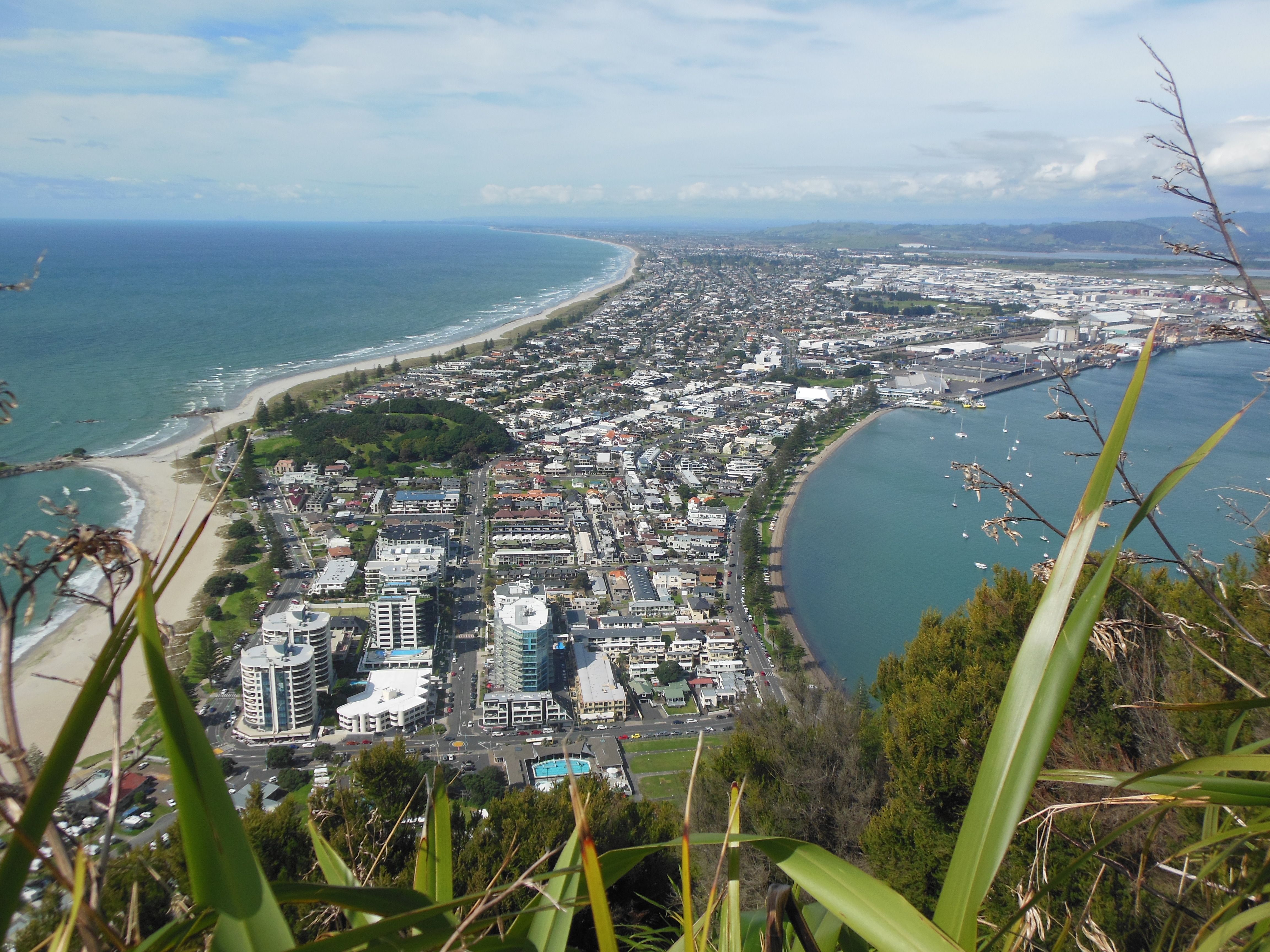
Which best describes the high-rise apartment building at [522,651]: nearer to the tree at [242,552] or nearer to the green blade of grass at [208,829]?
the tree at [242,552]

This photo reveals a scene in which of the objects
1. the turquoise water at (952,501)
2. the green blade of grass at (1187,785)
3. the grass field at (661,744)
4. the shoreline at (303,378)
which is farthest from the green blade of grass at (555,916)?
the grass field at (661,744)

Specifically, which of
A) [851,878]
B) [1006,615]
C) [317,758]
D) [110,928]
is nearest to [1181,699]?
[1006,615]

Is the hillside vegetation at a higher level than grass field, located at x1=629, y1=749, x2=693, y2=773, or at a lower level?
higher

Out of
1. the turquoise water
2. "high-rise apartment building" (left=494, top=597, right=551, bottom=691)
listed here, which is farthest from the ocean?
the turquoise water

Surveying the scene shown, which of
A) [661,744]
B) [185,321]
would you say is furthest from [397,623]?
[185,321]

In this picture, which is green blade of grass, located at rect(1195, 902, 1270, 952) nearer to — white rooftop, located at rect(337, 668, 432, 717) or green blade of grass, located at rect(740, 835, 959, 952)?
green blade of grass, located at rect(740, 835, 959, 952)
